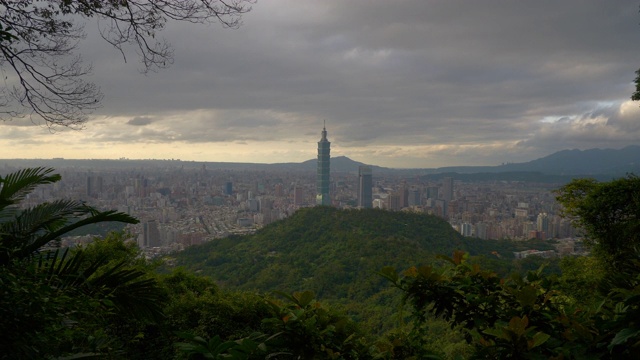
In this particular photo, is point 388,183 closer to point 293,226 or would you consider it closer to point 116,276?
point 293,226

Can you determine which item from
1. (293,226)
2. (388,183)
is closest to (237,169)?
(388,183)

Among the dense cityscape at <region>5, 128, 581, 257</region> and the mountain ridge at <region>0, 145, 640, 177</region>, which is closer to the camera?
the dense cityscape at <region>5, 128, 581, 257</region>

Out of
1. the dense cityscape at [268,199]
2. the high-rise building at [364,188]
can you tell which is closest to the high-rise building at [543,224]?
the dense cityscape at [268,199]

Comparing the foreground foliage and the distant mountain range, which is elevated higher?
the distant mountain range

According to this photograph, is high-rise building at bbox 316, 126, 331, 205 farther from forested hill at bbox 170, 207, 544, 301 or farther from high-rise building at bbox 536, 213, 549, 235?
high-rise building at bbox 536, 213, 549, 235

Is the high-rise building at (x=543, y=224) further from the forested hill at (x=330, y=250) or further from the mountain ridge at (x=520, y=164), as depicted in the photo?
the mountain ridge at (x=520, y=164)

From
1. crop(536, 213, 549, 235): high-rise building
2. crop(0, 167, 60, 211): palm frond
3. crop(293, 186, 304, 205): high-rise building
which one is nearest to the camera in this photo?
crop(0, 167, 60, 211): palm frond

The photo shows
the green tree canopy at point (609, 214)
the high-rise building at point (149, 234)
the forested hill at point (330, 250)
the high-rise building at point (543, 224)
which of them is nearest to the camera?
the green tree canopy at point (609, 214)

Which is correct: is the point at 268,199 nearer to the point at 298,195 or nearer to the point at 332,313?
the point at 298,195

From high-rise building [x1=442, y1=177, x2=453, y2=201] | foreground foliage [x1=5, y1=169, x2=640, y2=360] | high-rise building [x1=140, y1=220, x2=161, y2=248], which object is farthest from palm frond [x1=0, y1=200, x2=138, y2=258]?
high-rise building [x1=442, y1=177, x2=453, y2=201]
